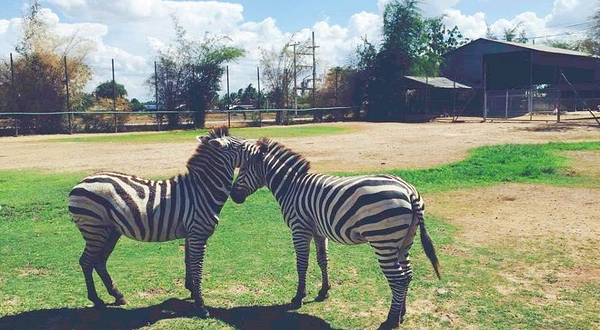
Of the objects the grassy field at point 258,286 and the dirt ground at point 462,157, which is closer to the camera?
the grassy field at point 258,286

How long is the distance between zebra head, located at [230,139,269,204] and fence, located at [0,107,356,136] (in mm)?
27333

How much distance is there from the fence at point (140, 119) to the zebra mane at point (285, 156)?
89.8 ft

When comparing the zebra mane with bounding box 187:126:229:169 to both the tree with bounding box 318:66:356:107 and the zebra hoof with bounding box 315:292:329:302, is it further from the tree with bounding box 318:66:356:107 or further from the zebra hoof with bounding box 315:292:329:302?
the tree with bounding box 318:66:356:107

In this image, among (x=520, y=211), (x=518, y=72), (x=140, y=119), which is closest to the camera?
(x=520, y=211)

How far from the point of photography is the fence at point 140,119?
32.2m

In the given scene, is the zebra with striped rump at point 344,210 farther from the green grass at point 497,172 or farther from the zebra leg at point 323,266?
the green grass at point 497,172

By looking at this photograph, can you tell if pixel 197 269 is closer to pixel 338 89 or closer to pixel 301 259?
pixel 301 259

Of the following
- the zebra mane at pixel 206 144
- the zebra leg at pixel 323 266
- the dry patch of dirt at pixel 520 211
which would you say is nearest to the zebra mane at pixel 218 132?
→ the zebra mane at pixel 206 144

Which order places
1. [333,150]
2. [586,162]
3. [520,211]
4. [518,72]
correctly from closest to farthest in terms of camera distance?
1. [520,211]
2. [586,162]
3. [333,150]
4. [518,72]

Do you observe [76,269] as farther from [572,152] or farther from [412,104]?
[412,104]

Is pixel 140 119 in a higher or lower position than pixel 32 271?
higher

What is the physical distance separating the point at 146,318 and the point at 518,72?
51.5 m

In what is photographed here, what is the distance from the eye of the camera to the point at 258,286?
6266 millimetres

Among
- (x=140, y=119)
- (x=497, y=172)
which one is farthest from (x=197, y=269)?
(x=140, y=119)
